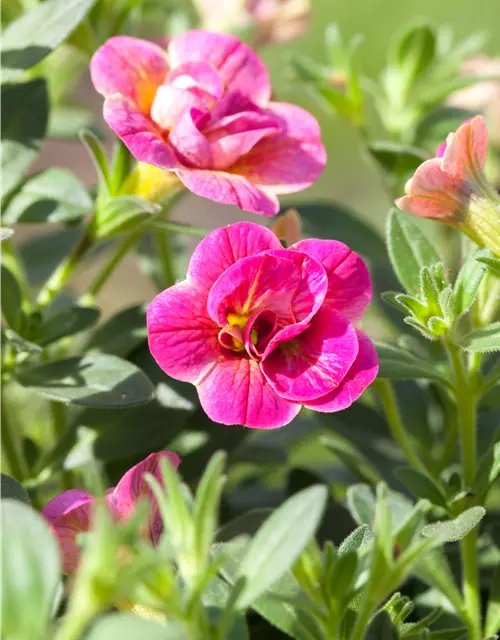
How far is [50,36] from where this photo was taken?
777 millimetres

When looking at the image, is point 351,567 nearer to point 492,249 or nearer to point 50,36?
point 492,249

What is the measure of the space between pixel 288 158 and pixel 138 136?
0.15 meters

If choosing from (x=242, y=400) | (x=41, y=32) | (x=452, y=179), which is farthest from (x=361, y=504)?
(x=41, y=32)

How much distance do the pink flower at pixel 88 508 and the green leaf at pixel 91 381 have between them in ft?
0.32

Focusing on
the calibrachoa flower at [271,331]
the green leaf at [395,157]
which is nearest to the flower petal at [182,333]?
the calibrachoa flower at [271,331]

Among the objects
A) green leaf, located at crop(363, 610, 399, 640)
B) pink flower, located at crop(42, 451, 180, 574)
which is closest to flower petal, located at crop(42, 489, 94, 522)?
pink flower, located at crop(42, 451, 180, 574)

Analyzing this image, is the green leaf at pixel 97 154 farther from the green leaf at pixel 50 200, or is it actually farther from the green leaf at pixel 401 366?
the green leaf at pixel 401 366

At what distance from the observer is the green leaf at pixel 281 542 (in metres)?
0.46

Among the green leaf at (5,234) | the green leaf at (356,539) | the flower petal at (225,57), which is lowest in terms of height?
the green leaf at (356,539)

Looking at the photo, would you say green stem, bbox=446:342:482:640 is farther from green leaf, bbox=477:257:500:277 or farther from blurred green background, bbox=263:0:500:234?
blurred green background, bbox=263:0:500:234

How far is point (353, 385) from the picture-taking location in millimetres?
621

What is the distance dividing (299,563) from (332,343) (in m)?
0.17

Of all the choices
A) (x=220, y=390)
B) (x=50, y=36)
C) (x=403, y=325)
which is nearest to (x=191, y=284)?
(x=220, y=390)

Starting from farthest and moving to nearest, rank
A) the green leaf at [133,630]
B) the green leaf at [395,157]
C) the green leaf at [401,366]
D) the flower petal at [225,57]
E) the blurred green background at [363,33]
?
the blurred green background at [363,33] < the green leaf at [395,157] < the flower petal at [225,57] < the green leaf at [401,366] < the green leaf at [133,630]
